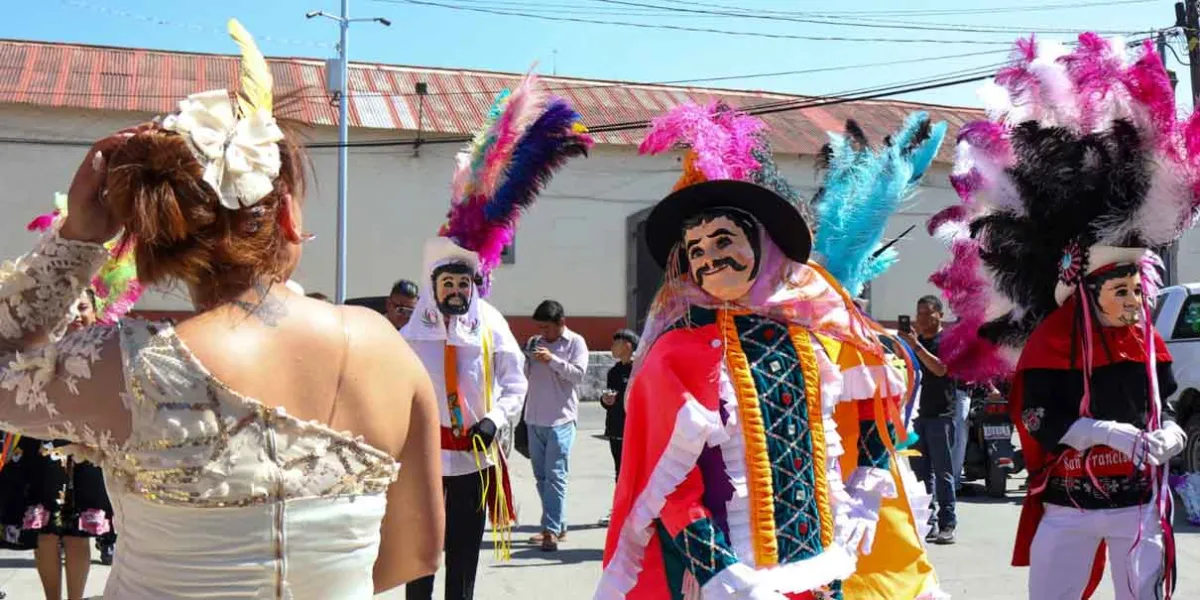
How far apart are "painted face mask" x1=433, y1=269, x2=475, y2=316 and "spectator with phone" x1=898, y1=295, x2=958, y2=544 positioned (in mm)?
3676

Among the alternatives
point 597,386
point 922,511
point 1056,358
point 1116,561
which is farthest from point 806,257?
point 597,386

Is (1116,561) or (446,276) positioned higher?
(446,276)

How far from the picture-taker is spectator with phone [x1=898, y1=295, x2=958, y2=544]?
7953 mm

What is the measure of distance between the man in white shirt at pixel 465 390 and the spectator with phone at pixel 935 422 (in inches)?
138

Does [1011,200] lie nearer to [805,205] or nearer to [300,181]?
[805,205]

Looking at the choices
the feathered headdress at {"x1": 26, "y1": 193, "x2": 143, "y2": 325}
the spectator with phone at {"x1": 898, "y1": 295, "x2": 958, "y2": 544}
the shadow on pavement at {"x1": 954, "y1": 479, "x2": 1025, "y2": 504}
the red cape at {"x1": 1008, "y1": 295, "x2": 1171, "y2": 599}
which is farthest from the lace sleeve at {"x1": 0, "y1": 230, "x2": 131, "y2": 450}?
the shadow on pavement at {"x1": 954, "y1": 479, "x2": 1025, "y2": 504}

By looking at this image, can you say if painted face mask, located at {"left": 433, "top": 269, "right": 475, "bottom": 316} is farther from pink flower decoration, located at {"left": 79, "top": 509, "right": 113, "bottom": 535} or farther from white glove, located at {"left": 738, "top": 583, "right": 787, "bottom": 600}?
white glove, located at {"left": 738, "top": 583, "right": 787, "bottom": 600}

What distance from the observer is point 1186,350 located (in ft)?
32.8

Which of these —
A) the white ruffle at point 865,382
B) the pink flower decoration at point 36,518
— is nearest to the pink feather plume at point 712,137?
the white ruffle at point 865,382

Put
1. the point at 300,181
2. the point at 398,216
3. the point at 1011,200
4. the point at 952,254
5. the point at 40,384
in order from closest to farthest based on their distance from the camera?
the point at 40,384 < the point at 300,181 < the point at 1011,200 < the point at 952,254 < the point at 398,216

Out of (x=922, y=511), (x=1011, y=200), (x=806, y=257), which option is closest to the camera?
(x=806, y=257)

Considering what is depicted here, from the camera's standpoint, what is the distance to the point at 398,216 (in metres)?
23.3

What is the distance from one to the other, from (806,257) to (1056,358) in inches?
57.3

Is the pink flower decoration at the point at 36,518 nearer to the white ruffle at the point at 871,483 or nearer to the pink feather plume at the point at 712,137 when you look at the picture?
the pink feather plume at the point at 712,137
